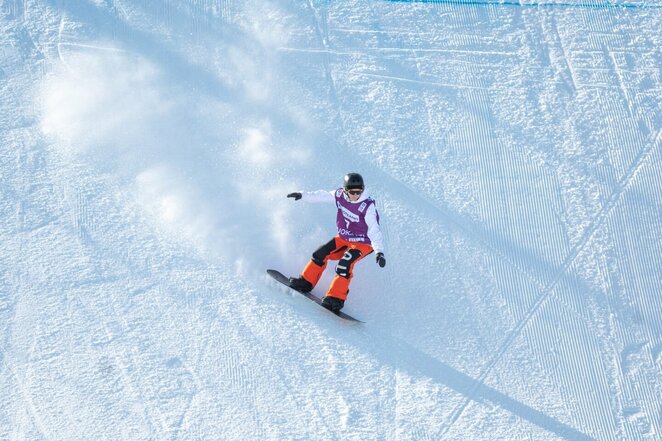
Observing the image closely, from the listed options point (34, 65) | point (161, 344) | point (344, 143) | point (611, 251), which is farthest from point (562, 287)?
point (34, 65)

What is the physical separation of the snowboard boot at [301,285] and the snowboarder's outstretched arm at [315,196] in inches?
24.9

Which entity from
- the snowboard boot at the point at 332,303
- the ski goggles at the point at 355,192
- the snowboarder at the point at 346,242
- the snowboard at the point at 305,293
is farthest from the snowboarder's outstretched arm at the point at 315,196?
the snowboard boot at the point at 332,303

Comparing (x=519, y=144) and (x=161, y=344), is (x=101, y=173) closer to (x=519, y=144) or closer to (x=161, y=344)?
(x=161, y=344)

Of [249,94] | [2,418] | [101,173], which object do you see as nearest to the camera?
[2,418]

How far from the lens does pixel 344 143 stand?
948cm

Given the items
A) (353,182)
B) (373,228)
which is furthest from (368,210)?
(353,182)

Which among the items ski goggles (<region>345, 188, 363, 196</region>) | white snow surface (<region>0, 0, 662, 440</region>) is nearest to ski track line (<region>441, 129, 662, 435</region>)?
white snow surface (<region>0, 0, 662, 440</region>)

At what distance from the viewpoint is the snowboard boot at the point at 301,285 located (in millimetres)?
8273

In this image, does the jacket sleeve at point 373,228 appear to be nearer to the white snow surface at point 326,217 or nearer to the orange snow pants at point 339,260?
the orange snow pants at point 339,260

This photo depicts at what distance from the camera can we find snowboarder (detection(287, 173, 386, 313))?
813 cm

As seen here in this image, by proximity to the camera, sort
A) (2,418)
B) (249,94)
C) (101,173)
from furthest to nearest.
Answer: (249,94), (101,173), (2,418)

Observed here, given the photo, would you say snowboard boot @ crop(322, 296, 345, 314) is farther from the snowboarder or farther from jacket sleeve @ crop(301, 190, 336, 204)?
jacket sleeve @ crop(301, 190, 336, 204)

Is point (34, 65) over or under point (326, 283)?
over

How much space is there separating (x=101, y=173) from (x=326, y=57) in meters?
2.39
